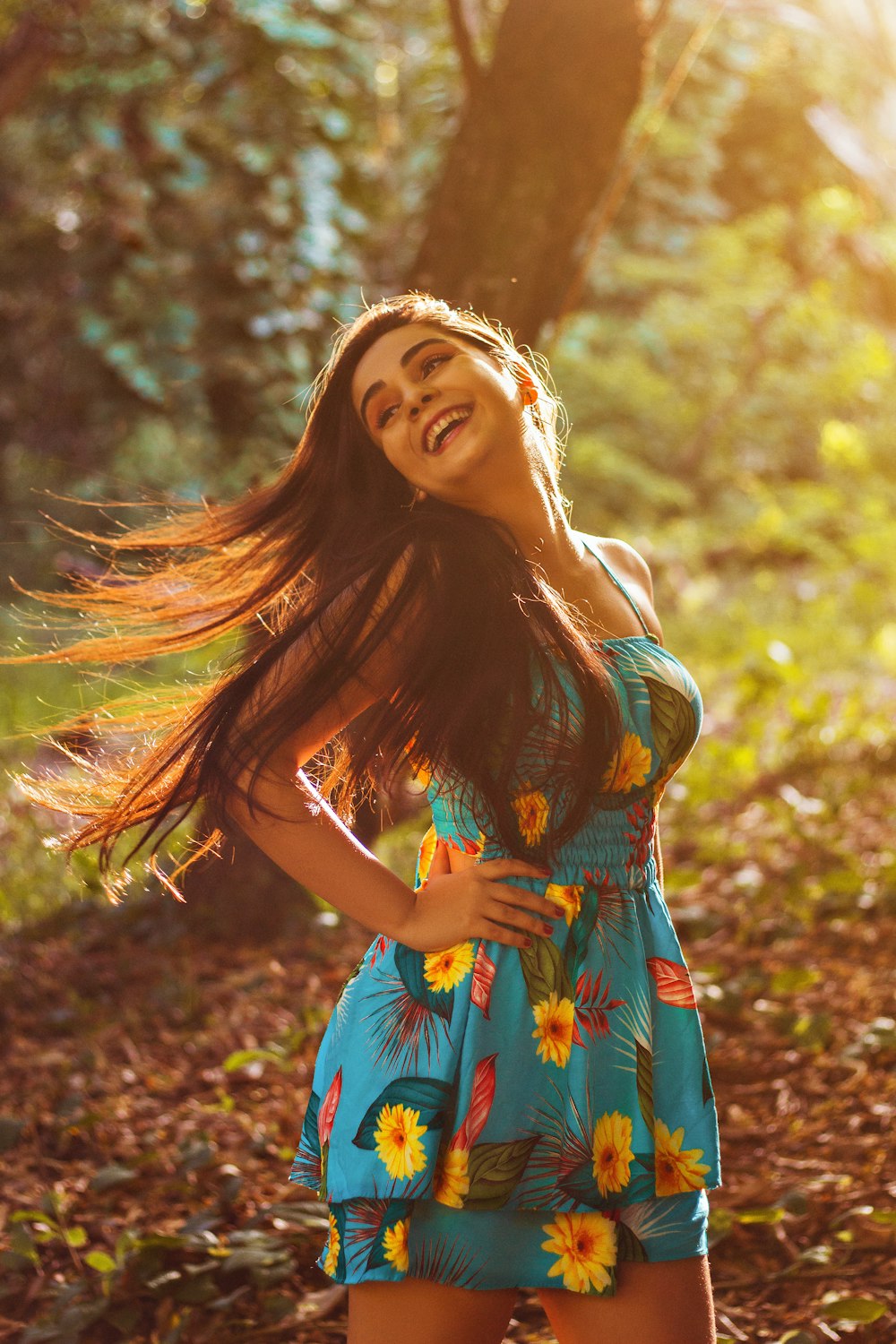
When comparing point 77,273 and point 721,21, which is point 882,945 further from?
point 721,21

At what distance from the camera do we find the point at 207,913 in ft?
13.1

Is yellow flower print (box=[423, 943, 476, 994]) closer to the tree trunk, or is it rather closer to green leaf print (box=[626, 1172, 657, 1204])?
green leaf print (box=[626, 1172, 657, 1204])

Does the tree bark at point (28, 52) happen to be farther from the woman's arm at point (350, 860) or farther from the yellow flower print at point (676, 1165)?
the yellow flower print at point (676, 1165)

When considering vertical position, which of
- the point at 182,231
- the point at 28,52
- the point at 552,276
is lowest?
the point at 552,276

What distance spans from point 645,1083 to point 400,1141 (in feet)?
1.05

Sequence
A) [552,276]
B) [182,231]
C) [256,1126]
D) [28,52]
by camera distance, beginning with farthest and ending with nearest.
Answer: [182,231], [28,52], [552,276], [256,1126]

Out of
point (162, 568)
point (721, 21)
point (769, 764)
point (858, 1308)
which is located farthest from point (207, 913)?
point (721, 21)

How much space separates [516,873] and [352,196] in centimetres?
608

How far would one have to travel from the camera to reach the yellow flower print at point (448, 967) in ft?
5.15

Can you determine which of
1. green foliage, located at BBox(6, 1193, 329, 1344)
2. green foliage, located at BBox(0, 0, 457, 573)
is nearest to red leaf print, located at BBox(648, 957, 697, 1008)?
green foliage, located at BBox(6, 1193, 329, 1344)

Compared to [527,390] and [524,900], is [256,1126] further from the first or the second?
[527,390]

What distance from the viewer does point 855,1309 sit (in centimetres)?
214

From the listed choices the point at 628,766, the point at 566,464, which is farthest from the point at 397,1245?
the point at 566,464

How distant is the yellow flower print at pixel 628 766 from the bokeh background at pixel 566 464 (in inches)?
35.8
